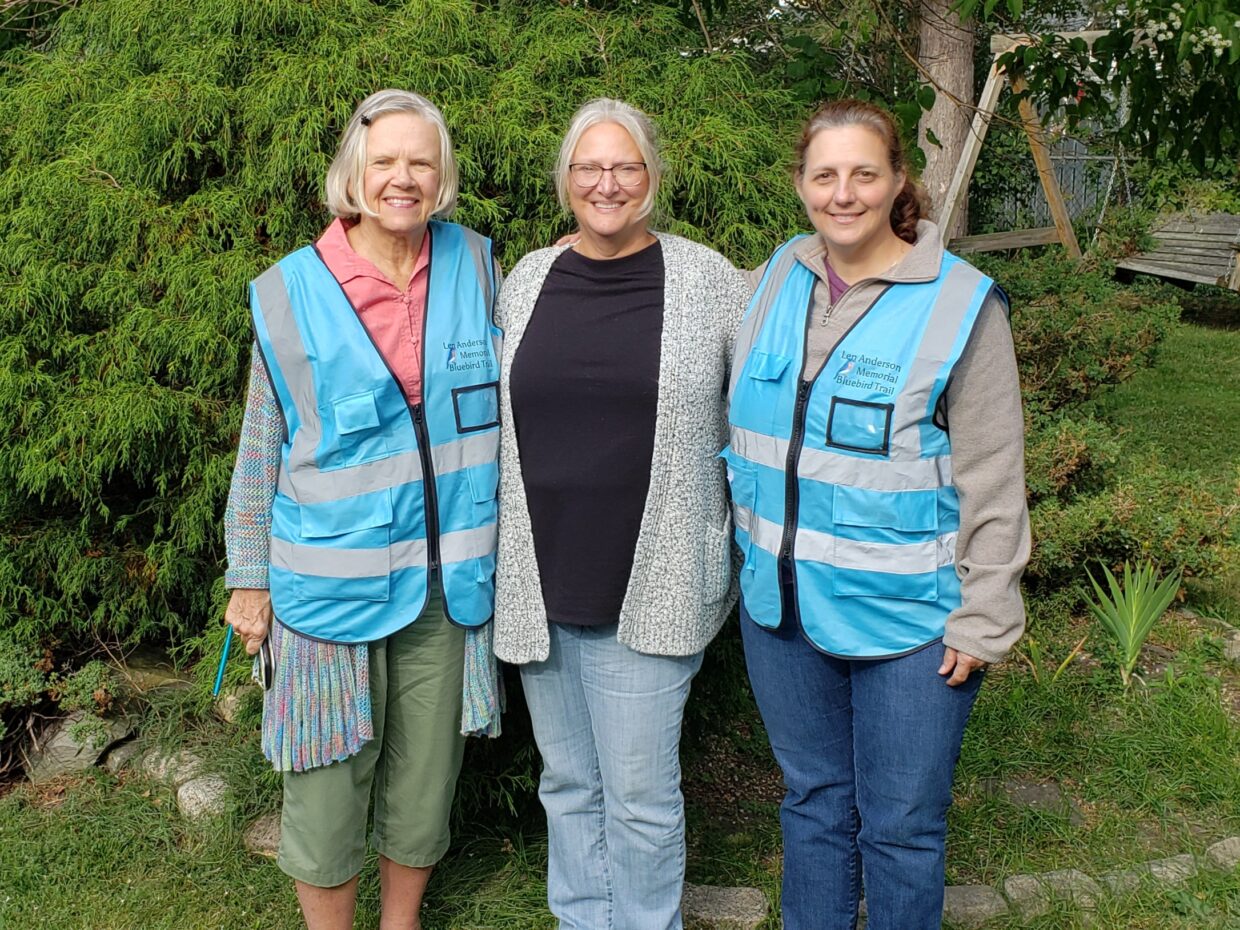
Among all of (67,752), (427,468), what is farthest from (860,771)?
(67,752)

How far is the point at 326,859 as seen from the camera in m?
2.72

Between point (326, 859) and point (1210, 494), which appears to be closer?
point (326, 859)

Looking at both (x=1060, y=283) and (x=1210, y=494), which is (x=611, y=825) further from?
(x=1060, y=283)

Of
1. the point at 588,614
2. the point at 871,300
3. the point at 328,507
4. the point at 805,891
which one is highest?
the point at 871,300

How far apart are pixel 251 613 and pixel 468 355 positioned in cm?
76

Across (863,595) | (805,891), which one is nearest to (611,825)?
(805,891)

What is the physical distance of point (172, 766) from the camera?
3988mm

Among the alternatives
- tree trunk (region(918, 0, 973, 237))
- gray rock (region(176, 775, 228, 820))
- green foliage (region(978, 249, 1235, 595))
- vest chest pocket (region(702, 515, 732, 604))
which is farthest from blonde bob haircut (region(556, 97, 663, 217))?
tree trunk (region(918, 0, 973, 237))

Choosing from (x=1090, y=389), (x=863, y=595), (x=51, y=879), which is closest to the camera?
(x=863, y=595)

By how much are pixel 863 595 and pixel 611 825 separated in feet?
2.69

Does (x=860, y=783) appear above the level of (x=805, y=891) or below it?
above

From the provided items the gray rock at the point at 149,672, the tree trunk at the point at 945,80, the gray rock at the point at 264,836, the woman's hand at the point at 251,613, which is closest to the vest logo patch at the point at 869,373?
the woman's hand at the point at 251,613

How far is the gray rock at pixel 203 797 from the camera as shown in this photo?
147 inches

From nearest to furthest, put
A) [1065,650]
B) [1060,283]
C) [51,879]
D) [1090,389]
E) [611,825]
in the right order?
1. [611,825]
2. [51,879]
3. [1065,650]
4. [1090,389]
5. [1060,283]
